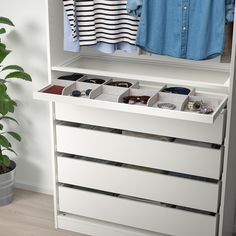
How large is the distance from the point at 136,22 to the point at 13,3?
0.91m

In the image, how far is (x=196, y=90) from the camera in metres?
2.75

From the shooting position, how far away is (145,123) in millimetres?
2674

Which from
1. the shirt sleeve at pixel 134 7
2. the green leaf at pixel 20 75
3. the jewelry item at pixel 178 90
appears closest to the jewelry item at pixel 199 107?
the jewelry item at pixel 178 90

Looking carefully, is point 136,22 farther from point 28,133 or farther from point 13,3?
point 28,133

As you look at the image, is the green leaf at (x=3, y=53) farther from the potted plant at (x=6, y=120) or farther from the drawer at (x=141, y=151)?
the drawer at (x=141, y=151)

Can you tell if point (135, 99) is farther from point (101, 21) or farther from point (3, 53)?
point (3, 53)

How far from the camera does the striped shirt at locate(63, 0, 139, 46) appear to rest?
2.67 metres

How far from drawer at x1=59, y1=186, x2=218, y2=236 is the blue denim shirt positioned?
0.82m

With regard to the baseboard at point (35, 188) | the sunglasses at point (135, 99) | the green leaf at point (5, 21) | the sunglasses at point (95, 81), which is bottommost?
the baseboard at point (35, 188)

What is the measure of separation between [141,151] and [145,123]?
0.15 meters

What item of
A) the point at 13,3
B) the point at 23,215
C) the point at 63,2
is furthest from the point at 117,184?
the point at 13,3

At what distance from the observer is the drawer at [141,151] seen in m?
2.62

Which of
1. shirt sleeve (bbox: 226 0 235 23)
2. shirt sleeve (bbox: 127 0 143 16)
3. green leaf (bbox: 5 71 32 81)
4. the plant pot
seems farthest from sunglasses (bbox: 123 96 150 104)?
the plant pot

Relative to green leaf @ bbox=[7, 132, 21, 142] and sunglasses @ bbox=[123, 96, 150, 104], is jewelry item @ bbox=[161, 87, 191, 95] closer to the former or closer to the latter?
sunglasses @ bbox=[123, 96, 150, 104]
